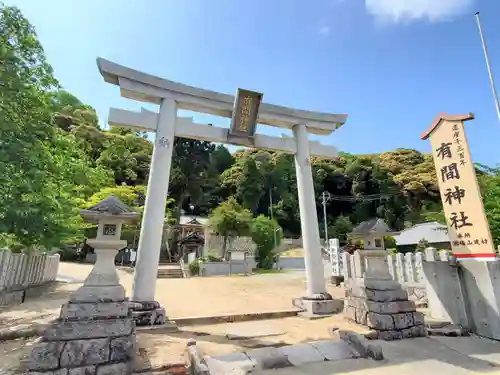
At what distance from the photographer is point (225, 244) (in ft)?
71.1

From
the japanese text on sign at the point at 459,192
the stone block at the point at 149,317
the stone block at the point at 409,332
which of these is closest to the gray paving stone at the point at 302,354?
the stone block at the point at 409,332

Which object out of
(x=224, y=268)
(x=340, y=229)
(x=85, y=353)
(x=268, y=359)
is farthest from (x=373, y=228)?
(x=340, y=229)

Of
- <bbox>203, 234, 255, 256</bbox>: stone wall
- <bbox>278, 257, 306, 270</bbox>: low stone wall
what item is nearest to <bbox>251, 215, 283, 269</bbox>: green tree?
<bbox>203, 234, 255, 256</bbox>: stone wall

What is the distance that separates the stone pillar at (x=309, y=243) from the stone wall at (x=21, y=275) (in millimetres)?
8152

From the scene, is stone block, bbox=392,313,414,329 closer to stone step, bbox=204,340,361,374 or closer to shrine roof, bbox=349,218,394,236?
stone step, bbox=204,340,361,374

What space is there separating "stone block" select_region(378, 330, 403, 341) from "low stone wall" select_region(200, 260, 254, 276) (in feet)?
44.9

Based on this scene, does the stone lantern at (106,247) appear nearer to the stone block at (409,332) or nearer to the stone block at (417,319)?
the stone block at (409,332)

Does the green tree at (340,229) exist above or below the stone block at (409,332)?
above

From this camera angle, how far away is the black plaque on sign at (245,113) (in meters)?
7.12

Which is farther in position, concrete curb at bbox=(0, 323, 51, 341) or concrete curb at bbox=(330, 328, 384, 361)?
concrete curb at bbox=(0, 323, 51, 341)

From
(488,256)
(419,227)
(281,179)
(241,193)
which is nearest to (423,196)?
(419,227)

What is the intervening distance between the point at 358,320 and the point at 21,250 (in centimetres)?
1116

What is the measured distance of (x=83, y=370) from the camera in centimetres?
341

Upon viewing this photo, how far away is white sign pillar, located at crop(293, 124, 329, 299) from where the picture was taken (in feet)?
23.8
